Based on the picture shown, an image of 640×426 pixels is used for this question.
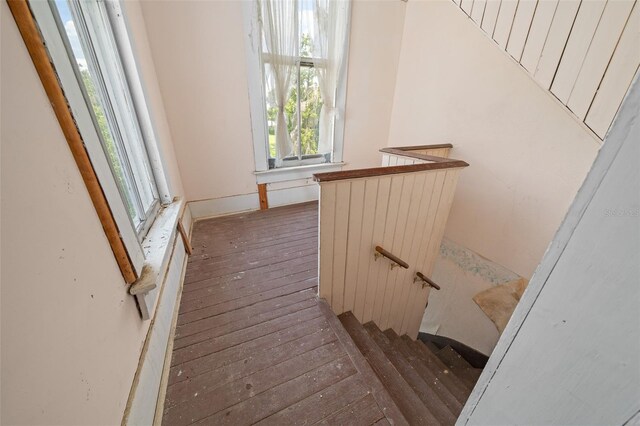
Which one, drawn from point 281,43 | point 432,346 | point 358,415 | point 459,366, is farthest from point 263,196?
point 459,366

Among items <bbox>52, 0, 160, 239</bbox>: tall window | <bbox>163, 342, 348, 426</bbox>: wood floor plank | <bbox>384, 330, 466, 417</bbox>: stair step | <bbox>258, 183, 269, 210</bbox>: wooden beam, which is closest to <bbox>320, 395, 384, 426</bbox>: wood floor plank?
<bbox>163, 342, 348, 426</bbox>: wood floor plank

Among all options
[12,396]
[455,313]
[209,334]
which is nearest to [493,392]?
[12,396]

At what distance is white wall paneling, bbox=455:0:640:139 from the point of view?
1.39 metres

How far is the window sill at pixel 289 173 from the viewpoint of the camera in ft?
9.47

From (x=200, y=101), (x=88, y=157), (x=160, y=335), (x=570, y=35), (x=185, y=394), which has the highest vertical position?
(x=570, y=35)

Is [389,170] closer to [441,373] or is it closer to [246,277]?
[246,277]

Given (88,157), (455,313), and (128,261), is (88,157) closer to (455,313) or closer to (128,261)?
(128,261)

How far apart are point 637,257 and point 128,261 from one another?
138 cm

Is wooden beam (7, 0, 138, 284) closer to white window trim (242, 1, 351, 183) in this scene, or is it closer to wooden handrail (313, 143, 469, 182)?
wooden handrail (313, 143, 469, 182)

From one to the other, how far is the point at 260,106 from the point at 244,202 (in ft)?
A: 3.72

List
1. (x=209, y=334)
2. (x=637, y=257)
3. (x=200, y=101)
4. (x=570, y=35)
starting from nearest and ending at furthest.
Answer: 1. (x=637, y=257)
2. (x=209, y=334)
3. (x=570, y=35)
4. (x=200, y=101)

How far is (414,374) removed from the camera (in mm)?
1730

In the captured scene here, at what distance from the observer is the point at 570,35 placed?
5.29 feet

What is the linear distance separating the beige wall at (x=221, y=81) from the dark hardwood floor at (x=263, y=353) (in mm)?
1080
